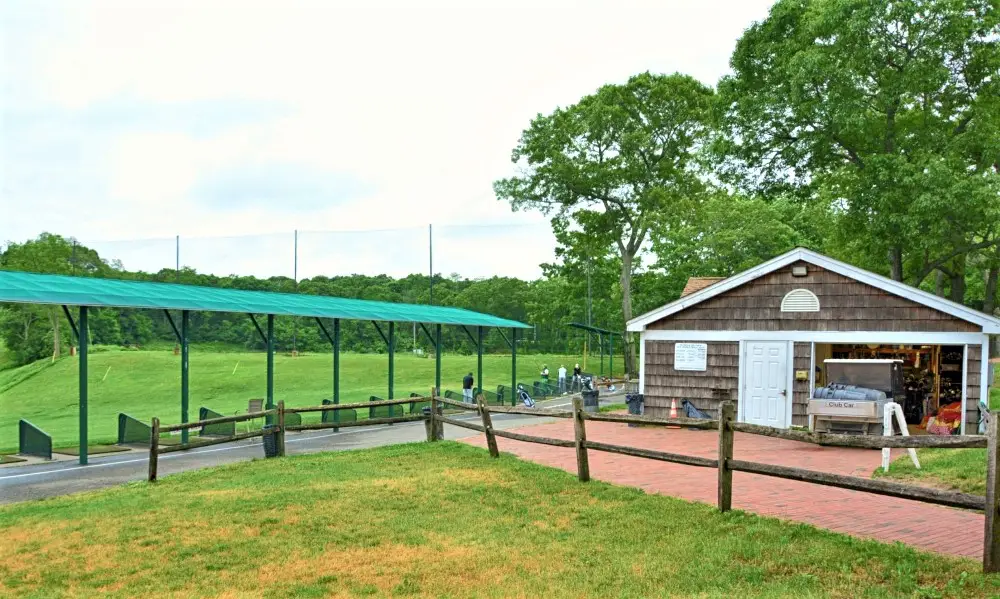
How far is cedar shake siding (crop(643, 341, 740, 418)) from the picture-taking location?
19.7m

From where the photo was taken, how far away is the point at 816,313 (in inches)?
732

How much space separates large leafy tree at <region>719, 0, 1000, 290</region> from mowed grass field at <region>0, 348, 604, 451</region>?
18.9 metres

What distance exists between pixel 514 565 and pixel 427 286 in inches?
2030

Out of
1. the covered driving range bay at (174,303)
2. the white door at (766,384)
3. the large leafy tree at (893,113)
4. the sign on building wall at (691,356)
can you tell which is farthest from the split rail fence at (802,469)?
the large leafy tree at (893,113)

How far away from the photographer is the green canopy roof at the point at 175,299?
15344mm

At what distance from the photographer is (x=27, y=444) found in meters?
16.1

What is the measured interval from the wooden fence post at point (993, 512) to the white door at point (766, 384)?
12.7m

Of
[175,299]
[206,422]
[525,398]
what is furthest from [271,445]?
[525,398]

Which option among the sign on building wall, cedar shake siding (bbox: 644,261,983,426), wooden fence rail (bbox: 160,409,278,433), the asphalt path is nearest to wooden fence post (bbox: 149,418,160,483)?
wooden fence rail (bbox: 160,409,278,433)

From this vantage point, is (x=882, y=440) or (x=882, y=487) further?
(x=882, y=440)

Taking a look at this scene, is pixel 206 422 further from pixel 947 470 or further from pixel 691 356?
pixel 691 356

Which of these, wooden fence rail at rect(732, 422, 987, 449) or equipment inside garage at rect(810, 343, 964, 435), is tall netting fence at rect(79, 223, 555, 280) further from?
wooden fence rail at rect(732, 422, 987, 449)

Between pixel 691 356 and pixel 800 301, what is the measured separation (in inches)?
112

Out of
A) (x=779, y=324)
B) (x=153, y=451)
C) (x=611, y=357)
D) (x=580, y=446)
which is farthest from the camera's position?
(x=611, y=357)
